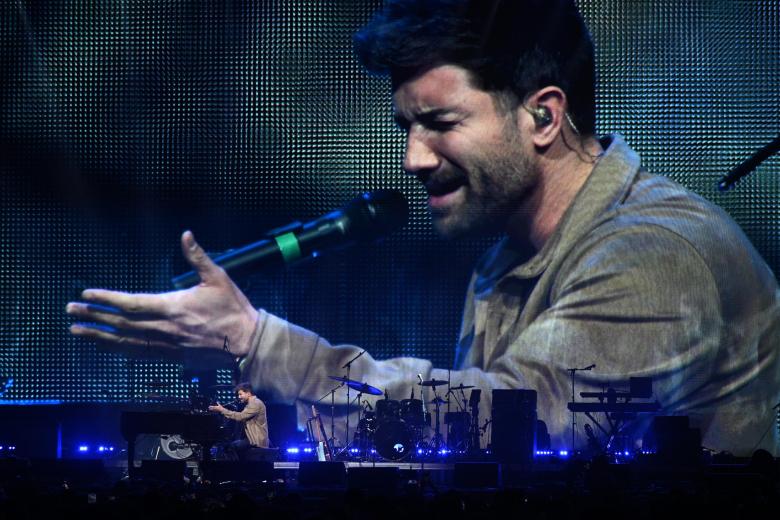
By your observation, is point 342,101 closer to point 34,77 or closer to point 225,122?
point 225,122

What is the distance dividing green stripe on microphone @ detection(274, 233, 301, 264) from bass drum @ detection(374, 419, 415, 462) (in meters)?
1.36

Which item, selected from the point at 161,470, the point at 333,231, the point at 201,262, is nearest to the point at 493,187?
the point at 333,231

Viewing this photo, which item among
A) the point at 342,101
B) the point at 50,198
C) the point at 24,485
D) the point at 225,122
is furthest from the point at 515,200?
the point at 24,485

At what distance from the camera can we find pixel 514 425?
6809 millimetres

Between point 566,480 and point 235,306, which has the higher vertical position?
point 235,306

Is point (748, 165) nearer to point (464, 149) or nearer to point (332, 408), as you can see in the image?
point (464, 149)

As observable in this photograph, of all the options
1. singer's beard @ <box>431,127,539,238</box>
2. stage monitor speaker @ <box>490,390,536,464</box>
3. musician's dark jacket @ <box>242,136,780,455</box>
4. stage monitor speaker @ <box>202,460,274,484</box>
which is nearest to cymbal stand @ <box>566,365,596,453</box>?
musician's dark jacket @ <box>242,136,780,455</box>

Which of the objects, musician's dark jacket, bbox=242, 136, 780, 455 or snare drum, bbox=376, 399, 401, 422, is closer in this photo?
musician's dark jacket, bbox=242, 136, 780, 455

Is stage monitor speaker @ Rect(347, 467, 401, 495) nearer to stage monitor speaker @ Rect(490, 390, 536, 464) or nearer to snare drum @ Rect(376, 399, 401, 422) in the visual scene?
stage monitor speaker @ Rect(490, 390, 536, 464)

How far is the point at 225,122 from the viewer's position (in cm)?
846

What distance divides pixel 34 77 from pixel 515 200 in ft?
12.0

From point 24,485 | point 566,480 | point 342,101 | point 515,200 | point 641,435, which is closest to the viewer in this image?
point 24,485

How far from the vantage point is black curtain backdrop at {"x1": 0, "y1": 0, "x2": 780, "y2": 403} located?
813cm

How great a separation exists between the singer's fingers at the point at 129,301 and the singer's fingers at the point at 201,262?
0.89 feet
